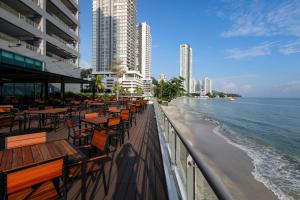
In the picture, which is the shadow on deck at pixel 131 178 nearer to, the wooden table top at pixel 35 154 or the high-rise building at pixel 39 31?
the wooden table top at pixel 35 154

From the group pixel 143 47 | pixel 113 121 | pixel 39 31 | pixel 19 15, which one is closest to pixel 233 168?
pixel 113 121

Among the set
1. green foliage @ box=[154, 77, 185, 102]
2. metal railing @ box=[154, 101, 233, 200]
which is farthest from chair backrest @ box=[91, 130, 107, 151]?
green foliage @ box=[154, 77, 185, 102]

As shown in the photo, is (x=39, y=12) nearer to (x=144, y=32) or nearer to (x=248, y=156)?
(x=248, y=156)

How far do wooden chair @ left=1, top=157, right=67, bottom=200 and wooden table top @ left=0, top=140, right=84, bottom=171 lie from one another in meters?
0.36

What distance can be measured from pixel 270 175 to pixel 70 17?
1415 inches

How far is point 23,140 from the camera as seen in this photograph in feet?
10.6

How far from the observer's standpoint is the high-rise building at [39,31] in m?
20.2

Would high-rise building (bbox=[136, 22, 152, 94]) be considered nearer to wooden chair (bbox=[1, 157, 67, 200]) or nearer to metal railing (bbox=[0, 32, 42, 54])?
metal railing (bbox=[0, 32, 42, 54])

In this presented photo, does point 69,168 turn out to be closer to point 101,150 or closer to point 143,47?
point 101,150

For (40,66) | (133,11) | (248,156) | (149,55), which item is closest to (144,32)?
(149,55)

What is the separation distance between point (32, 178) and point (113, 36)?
135 meters

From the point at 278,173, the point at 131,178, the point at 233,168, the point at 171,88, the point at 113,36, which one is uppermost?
the point at 113,36

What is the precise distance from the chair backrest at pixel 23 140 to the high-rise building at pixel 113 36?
11203 cm

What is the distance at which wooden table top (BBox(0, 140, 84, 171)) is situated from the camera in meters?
2.38
